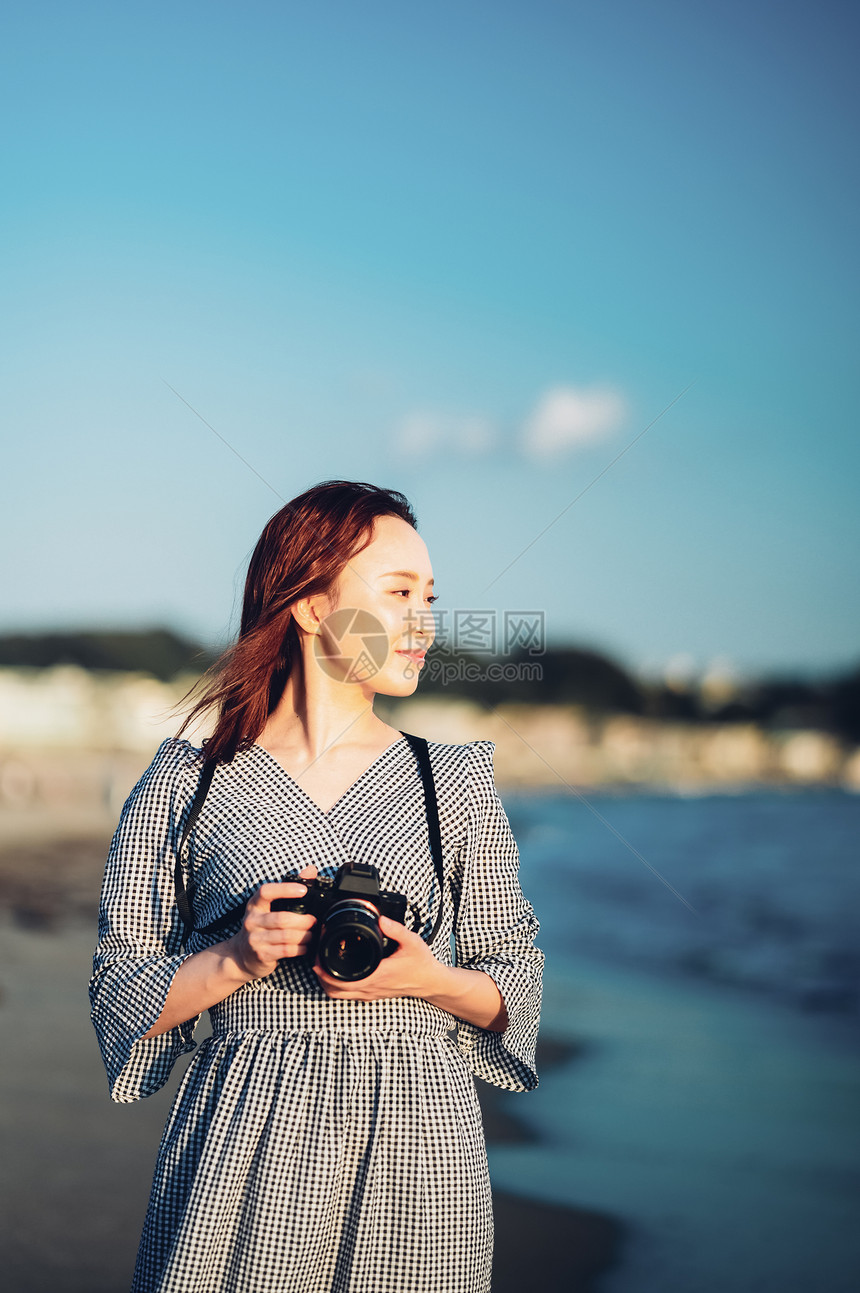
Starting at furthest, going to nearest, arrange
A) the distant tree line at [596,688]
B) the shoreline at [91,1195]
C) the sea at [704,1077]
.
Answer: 1. the distant tree line at [596,688]
2. the sea at [704,1077]
3. the shoreline at [91,1195]

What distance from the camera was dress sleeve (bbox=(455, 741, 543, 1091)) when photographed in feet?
7.16

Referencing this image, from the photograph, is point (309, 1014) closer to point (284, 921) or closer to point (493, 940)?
point (284, 921)

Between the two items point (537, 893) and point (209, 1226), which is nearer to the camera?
point (209, 1226)

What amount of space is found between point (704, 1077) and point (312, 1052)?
8572mm

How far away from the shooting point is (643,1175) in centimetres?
667

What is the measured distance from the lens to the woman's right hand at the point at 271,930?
1836mm

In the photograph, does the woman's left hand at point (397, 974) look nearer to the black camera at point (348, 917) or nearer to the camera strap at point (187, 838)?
the black camera at point (348, 917)

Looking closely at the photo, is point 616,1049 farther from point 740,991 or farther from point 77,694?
point 77,694

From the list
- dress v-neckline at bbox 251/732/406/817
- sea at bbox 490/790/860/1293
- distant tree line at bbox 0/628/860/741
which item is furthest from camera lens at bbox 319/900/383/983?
distant tree line at bbox 0/628/860/741

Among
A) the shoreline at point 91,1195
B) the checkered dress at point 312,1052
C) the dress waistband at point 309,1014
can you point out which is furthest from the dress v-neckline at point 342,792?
the shoreline at point 91,1195

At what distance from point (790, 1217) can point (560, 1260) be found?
7.14ft

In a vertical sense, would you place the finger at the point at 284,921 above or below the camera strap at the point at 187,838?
below

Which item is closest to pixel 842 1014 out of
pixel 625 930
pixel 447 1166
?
pixel 625 930

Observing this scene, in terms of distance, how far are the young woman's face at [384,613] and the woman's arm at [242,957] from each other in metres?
0.50
